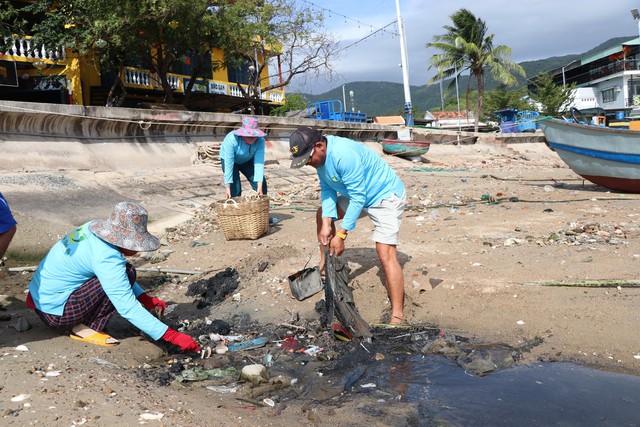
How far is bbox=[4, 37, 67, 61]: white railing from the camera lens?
14903 mm

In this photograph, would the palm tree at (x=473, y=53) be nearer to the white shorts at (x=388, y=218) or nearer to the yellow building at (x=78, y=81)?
the yellow building at (x=78, y=81)

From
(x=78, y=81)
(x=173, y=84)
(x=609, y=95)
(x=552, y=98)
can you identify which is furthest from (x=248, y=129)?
(x=609, y=95)

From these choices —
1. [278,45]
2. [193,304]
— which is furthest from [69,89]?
[193,304]

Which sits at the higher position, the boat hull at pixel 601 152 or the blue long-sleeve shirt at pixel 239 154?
the blue long-sleeve shirt at pixel 239 154

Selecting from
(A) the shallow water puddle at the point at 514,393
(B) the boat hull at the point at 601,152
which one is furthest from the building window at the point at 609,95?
(A) the shallow water puddle at the point at 514,393

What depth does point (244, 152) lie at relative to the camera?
22.5ft

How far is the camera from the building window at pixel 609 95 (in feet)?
162

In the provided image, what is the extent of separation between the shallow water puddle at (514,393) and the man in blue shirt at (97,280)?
151 centimetres

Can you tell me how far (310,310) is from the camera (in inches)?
191

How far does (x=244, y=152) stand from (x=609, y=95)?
52.1 m

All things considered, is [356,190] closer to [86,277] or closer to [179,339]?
[179,339]

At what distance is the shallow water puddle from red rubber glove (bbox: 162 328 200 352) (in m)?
1.17

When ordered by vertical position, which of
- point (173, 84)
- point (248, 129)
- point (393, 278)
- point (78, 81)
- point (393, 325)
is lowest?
point (393, 325)

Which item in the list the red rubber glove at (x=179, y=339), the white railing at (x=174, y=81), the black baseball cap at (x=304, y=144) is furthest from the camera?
the white railing at (x=174, y=81)
